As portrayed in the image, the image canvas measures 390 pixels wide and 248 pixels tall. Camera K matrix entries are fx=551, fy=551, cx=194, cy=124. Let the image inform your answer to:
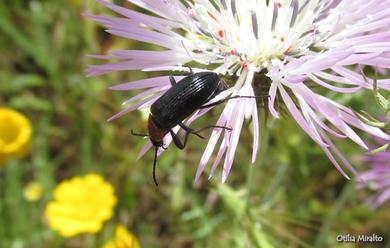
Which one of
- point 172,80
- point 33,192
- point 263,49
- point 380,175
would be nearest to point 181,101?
point 172,80

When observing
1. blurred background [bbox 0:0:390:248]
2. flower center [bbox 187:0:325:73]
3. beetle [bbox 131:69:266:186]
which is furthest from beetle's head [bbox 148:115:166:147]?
blurred background [bbox 0:0:390:248]

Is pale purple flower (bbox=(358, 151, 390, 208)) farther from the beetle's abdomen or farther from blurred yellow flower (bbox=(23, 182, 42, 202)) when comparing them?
blurred yellow flower (bbox=(23, 182, 42, 202))

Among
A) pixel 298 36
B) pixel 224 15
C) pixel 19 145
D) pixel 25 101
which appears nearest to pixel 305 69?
pixel 298 36

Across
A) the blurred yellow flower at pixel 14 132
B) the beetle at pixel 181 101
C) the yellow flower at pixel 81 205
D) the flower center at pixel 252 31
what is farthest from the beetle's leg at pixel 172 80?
the blurred yellow flower at pixel 14 132

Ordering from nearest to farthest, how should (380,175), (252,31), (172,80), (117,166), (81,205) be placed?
(172,80), (252,31), (380,175), (81,205), (117,166)

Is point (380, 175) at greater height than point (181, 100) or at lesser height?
lesser

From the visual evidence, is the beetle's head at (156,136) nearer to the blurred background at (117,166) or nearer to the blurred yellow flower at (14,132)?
the blurred background at (117,166)

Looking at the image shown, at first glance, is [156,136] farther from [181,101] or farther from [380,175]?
[380,175]

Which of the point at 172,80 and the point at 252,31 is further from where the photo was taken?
the point at 252,31
